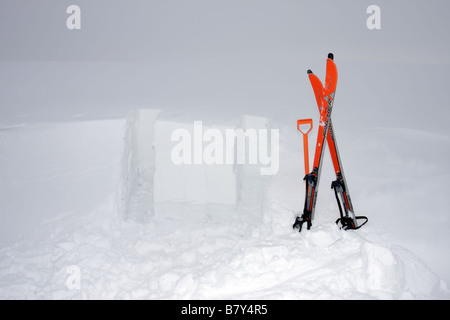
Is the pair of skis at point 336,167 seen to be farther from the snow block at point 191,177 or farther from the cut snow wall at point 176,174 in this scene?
the snow block at point 191,177

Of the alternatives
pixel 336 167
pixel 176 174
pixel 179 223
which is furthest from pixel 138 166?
pixel 336 167

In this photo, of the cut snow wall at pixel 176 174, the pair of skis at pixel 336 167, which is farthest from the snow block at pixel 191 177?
the pair of skis at pixel 336 167

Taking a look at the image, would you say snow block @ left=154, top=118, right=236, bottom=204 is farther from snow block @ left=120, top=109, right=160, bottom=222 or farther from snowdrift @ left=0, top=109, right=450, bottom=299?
snow block @ left=120, top=109, right=160, bottom=222

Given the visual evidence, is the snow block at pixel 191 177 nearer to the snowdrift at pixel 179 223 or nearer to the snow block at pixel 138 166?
the snowdrift at pixel 179 223

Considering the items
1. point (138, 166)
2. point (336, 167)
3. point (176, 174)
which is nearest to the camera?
point (336, 167)

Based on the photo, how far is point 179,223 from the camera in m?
4.90

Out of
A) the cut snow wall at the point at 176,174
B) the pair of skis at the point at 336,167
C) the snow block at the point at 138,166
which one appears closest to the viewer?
the pair of skis at the point at 336,167

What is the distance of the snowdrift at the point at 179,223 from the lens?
318 cm

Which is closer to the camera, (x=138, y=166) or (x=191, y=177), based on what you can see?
(x=191, y=177)

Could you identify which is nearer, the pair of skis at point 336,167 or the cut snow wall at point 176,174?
the pair of skis at point 336,167

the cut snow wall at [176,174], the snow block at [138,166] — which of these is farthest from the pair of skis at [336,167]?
the snow block at [138,166]

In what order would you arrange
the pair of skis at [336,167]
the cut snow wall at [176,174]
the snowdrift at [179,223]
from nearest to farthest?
the snowdrift at [179,223] → the pair of skis at [336,167] → the cut snow wall at [176,174]

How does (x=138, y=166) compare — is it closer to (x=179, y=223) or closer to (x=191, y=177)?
(x=191, y=177)

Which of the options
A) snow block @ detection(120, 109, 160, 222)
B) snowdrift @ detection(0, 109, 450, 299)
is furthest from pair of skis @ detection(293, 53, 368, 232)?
snow block @ detection(120, 109, 160, 222)
